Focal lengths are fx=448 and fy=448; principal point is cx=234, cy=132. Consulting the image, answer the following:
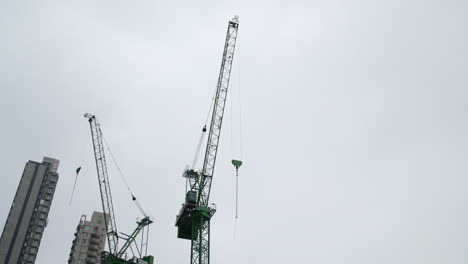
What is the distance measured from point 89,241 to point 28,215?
22.8 metres

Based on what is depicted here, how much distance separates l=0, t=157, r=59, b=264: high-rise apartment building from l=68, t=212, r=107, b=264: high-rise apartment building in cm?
1325

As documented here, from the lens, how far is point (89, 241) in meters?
162

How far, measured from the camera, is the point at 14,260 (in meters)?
147

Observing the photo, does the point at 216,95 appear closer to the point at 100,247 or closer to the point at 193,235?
the point at 193,235

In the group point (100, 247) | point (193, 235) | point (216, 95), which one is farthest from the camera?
point (100, 247)

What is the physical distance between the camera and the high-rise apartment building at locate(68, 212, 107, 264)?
521ft

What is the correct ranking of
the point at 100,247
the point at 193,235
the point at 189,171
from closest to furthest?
1. the point at 193,235
2. the point at 189,171
3. the point at 100,247

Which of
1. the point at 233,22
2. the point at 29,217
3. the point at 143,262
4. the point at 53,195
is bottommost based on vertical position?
the point at 143,262

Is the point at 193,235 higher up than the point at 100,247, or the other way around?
the point at 100,247

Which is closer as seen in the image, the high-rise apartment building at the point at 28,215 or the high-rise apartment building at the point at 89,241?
the high-rise apartment building at the point at 28,215

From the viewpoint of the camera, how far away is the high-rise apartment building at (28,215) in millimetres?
148875

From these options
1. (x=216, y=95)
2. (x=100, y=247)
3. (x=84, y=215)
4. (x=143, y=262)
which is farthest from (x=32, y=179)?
(x=216, y=95)

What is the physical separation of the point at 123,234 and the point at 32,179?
73.8 meters

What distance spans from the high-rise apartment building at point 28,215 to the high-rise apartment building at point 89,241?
1325cm
